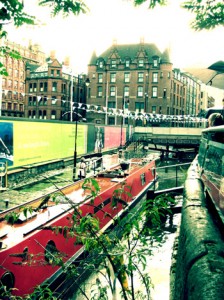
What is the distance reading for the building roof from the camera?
205ft

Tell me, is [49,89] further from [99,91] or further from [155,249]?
[155,249]

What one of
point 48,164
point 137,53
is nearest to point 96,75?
point 137,53

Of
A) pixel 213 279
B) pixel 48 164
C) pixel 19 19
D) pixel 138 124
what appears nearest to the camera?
pixel 213 279

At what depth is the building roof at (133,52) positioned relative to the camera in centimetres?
6247

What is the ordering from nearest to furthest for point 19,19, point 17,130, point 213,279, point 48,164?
point 213,279, point 19,19, point 17,130, point 48,164

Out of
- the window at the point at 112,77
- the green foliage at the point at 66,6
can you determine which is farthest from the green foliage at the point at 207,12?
the window at the point at 112,77

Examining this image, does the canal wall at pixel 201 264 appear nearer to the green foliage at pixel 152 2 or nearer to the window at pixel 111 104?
the green foliage at pixel 152 2

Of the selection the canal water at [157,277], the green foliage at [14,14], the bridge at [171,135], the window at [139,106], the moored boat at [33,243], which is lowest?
the canal water at [157,277]

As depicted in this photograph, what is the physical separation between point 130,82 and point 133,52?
7876 mm

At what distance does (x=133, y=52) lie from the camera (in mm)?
65000

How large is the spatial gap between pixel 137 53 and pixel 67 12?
6337 centimetres

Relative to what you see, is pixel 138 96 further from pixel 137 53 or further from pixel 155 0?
pixel 155 0

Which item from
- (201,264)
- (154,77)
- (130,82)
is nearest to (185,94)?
(154,77)

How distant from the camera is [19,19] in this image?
3154 millimetres
